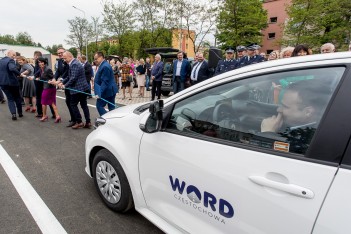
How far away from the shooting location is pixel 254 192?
1.32 metres

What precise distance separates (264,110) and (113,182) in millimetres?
1673

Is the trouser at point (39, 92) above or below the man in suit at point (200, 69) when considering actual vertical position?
below

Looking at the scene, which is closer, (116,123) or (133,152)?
(133,152)

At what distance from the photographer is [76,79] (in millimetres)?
5418

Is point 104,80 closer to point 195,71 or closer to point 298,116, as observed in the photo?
point 195,71

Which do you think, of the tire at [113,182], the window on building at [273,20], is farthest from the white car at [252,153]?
the window on building at [273,20]

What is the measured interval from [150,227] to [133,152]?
2.60 ft

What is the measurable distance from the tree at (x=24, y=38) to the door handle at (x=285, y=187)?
4783 inches

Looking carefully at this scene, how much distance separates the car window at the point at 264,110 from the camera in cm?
128

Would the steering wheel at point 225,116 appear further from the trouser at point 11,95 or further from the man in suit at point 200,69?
the trouser at point 11,95

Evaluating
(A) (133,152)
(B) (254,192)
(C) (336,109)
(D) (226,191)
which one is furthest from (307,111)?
(A) (133,152)

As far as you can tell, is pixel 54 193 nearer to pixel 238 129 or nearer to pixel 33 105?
pixel 238 129

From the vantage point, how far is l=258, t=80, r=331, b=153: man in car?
1.26 m

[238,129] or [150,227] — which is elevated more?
[238,129]
